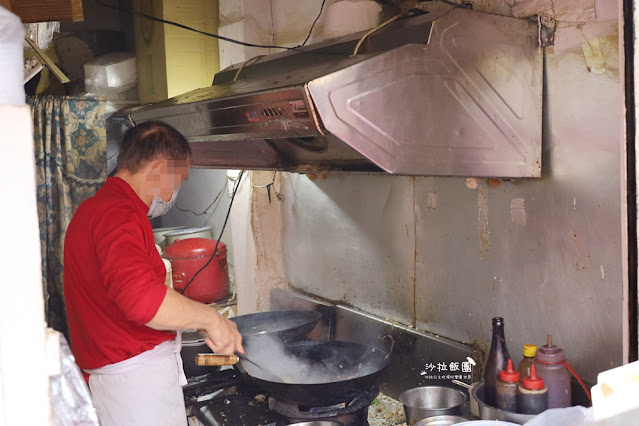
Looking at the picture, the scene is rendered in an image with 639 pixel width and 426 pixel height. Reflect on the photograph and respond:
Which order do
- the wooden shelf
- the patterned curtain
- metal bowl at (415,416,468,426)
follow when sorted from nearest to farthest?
the wooden shelf
metal bowl at (415,416,468,426)
the patterned curtain

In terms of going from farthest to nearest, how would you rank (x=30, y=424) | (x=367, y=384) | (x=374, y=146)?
(x=367, y=384) < (x=374, y=146) < (x=30, y=424)

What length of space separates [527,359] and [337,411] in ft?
2.26

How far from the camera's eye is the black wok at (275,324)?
2.74 meters

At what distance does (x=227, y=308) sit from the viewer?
3986mm

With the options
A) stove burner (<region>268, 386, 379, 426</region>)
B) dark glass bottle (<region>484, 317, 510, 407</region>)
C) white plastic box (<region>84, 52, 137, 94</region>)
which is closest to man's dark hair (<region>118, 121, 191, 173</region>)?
stove burner (<region>268, 386, 379, 426</region>)

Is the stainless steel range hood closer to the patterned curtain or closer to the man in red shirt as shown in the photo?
the man in red shirt

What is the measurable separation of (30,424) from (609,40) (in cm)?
185

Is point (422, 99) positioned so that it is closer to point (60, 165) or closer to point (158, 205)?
point (158, 205)

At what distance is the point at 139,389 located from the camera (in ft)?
6.70

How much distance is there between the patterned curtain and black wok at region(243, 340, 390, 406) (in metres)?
1.66

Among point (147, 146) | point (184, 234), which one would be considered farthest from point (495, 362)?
point (184, 234)

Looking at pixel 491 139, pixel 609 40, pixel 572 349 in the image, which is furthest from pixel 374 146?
pixel 572 349

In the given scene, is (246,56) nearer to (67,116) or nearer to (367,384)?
(67,116)

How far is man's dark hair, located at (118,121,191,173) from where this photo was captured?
202 centimetres
